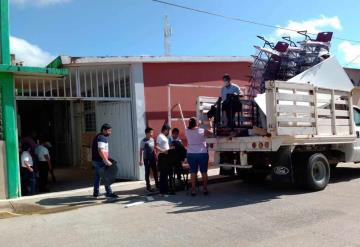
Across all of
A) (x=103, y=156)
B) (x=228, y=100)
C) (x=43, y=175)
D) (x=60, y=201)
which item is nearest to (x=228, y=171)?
(x=228, y=100)

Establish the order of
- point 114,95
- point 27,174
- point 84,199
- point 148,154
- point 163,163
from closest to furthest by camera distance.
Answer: point 84,199, point 163,163, point 148,154, point 27,174, point 114,95

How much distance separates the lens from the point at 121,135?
12859 millimetres

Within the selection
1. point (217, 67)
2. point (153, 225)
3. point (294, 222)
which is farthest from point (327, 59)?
point (153, 225)

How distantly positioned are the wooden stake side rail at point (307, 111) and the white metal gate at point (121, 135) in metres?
4.76

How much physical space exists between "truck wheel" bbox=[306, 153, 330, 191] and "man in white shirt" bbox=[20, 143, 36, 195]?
6225 mm

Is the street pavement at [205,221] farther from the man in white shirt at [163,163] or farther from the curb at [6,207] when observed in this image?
the curb at [6,207]

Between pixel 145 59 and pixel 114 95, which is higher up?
pixel 145 59

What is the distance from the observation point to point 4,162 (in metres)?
9.92

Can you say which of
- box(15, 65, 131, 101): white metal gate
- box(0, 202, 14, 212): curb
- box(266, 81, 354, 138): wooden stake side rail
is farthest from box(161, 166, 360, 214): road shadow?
box(15, 65, 131, 101): white metal gate

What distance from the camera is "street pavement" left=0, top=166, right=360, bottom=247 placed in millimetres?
6059

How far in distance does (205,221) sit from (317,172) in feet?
12.5

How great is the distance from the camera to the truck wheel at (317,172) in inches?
373

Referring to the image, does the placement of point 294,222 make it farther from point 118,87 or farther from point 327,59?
point 118,87

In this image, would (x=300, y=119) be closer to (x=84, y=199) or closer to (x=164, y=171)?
(x=164, y=171)
